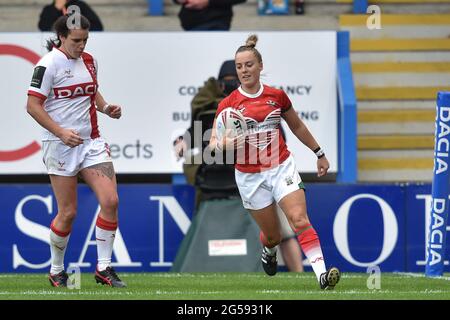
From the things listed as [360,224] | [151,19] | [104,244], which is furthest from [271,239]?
[151,19]

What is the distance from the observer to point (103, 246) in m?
9.91

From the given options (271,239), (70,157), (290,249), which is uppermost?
(70,157)

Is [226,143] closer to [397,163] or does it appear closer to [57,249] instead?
[57,249]

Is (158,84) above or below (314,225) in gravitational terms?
above

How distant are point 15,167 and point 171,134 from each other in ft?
6.35

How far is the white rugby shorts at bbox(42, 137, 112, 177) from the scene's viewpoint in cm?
978

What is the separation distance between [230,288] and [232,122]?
4.81ft

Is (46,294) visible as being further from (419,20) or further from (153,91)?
(419,20)

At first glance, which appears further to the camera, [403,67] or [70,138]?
[403,67]

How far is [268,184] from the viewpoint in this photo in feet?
32.2

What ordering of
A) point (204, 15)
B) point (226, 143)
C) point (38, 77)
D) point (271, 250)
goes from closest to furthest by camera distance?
1. point (226, 143)
2. point (38, 77)
3. point (271, 250)
4. point (204, 15)

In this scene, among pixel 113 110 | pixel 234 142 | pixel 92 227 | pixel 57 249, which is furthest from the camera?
pixel 92 227

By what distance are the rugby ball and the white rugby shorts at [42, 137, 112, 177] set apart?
1038mm
